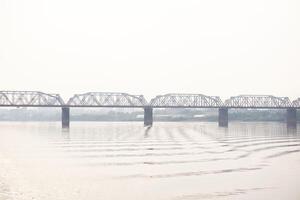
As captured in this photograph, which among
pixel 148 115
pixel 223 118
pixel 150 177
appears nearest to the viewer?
pixel 150 177

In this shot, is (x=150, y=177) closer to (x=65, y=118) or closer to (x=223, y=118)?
(x=65, y=118)

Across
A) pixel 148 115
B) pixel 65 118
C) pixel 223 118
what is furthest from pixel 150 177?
pixel 148 115

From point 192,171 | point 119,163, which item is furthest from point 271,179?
point 119,163

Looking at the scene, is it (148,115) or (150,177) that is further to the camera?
(148,115)

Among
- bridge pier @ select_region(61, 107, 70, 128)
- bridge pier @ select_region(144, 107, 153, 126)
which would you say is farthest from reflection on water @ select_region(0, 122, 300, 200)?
bridge pier @ select_region(144, 107, 153, 126)

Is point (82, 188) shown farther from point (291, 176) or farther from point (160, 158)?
point (160, 158)

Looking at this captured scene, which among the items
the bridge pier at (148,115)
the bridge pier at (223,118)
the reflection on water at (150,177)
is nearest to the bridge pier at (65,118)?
the bridge pier at (148,115)

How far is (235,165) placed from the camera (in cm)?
3912

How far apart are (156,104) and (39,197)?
164571 mm

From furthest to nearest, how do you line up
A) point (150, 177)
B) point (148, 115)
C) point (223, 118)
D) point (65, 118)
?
point (148, 115) < point (223, 118) < point (65, 118) < point (150, 177)

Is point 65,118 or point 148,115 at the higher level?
point 148,115

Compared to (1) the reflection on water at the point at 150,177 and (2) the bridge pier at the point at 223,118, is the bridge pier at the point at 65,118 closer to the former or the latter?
(2) the bridge pier at the point at 223,118

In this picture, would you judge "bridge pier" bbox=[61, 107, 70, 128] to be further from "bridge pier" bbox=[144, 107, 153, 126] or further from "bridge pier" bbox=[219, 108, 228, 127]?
"bridge pier" bbox=[219, 108, 228, 127]

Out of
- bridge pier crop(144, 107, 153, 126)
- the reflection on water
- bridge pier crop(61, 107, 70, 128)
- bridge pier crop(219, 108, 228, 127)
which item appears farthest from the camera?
bridge pier crop(144, 107, 153, 126)
